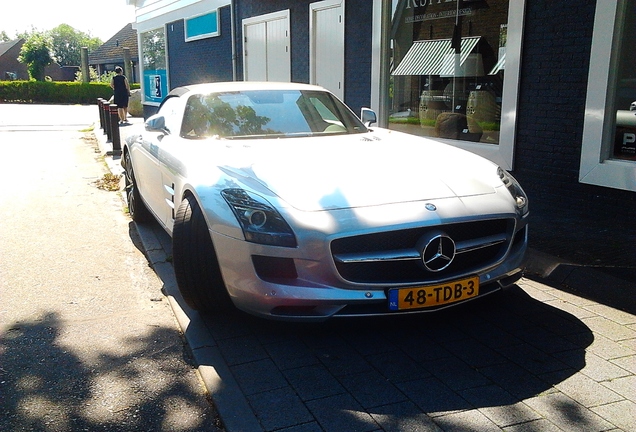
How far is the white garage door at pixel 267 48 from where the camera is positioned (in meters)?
12.4

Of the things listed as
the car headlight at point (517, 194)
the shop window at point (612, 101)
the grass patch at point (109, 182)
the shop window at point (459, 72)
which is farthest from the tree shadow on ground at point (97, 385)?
the grass patch at point (109, 182)

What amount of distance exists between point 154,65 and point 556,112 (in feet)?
57.0

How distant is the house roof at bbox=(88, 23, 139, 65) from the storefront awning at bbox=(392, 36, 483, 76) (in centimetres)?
4878

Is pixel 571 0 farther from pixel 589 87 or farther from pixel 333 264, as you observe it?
pixel 333 264

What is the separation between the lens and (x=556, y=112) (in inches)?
257

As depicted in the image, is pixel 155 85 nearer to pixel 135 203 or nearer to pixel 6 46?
pixel 135 203

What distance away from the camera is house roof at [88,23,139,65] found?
178 feet

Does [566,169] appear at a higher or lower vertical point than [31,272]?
higher

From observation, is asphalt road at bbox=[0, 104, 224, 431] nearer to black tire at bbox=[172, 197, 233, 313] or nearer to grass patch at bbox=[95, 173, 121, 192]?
black tire at bbox=[172, 197, 233, 313]

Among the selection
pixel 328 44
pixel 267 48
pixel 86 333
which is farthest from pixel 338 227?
pixel 267 48

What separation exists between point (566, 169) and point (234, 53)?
9949 millimetres

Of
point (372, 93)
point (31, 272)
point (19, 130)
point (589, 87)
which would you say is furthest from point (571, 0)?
point (19, 130)

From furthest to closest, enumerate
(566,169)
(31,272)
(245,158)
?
1. (566,169)
2. (31,272)
3. (245,158)

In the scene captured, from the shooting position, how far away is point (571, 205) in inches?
253
